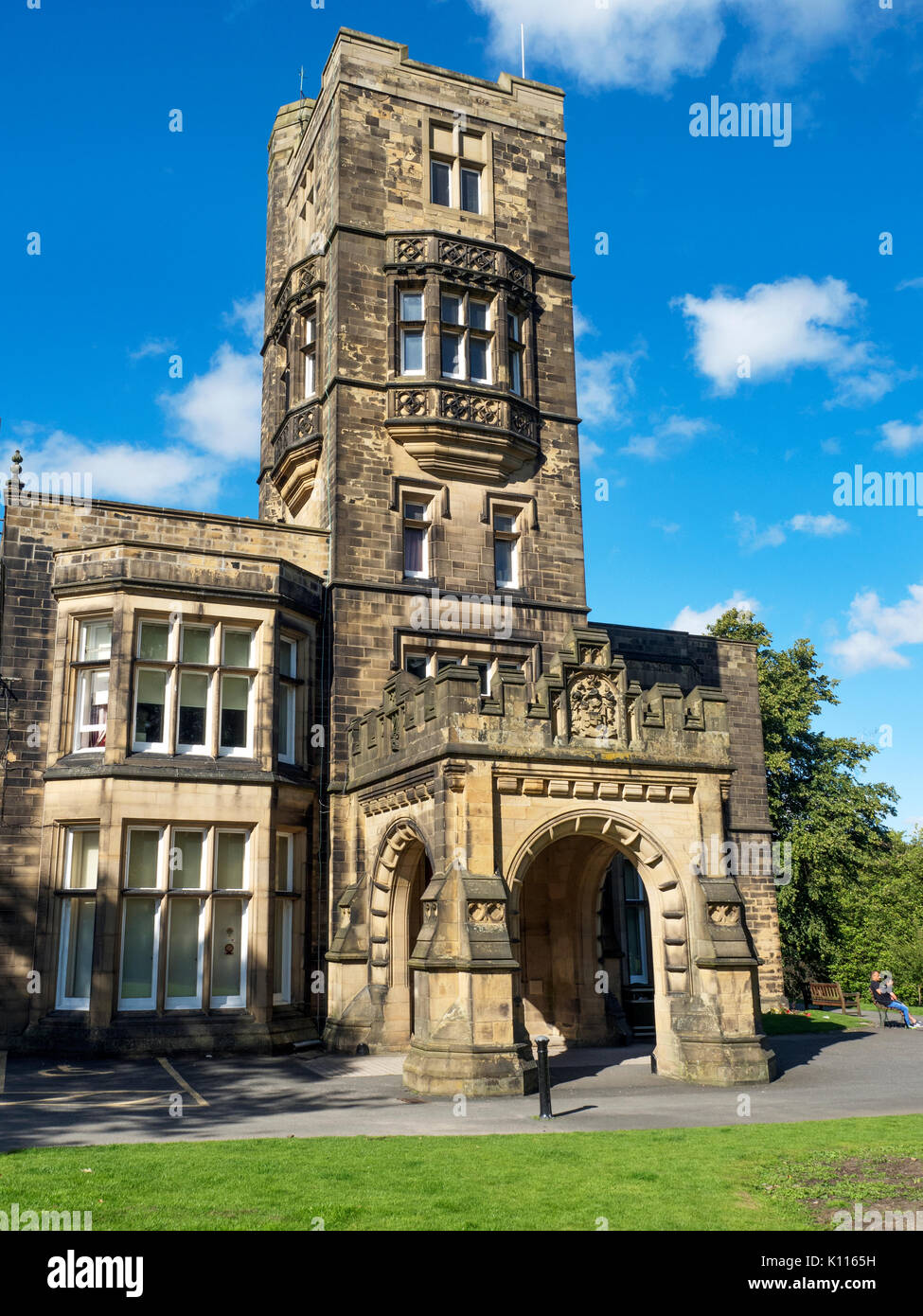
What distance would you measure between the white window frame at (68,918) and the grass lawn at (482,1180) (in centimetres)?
806

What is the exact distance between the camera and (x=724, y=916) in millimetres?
14906

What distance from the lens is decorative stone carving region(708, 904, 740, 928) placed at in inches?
585

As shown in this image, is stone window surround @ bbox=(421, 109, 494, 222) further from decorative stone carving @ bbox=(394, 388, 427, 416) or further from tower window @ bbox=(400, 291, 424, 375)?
decorative stone carving @ bbox=(394, 388, 427, 416)

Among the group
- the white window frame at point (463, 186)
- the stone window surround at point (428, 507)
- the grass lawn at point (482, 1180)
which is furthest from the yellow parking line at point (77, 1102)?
the white window frame at point (463, 186)

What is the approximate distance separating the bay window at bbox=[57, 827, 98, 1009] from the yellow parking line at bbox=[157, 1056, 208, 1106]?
6.38 ft

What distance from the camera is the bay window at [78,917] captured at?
56.7 ft

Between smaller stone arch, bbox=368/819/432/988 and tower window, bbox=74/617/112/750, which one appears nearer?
smaller stone arch, bbox=368/819/432/988

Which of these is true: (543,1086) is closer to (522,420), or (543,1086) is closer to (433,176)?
(522,420)

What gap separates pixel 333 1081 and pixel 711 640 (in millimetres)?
17651

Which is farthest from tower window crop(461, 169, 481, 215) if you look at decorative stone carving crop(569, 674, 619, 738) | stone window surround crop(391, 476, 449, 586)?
decorative stone carving crop(569, 674, 619, 738)

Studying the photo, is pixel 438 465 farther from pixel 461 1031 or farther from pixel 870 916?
pixel 870 916

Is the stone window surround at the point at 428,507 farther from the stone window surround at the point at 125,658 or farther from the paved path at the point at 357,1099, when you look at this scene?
the paved path at the point at 357,1099

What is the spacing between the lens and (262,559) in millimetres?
19250
